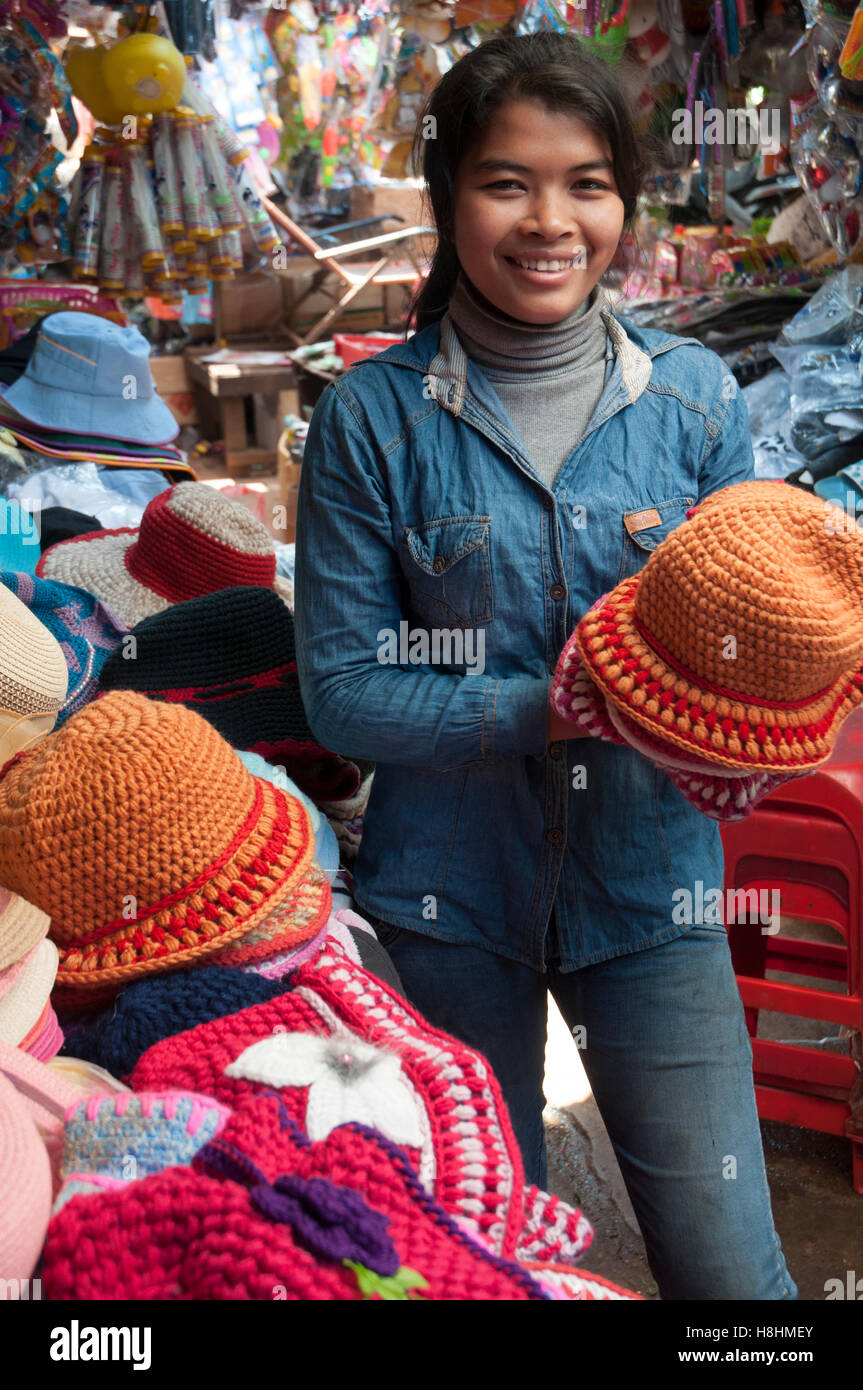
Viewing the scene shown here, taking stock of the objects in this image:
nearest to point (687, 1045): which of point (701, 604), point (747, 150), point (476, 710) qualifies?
point (476, 710)

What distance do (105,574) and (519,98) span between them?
892 mm

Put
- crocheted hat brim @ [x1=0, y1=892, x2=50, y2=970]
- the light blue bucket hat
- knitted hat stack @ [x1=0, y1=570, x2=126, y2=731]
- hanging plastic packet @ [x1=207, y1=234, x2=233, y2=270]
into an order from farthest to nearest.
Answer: hanging plastic packet @ [x1=207, y1=234, x2=233, y2=270]
the light blue bucket hat
knitted hat stack @ [x1=0, y1=570, x2=126, y2=731]
crocheted hat brim @ [x1=0, y1=892, x2=50, y2=970]

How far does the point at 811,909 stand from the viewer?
1938 mm

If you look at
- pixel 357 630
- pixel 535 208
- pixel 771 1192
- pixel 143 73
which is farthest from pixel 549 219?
pixel 143 73

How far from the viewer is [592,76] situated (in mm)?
1158

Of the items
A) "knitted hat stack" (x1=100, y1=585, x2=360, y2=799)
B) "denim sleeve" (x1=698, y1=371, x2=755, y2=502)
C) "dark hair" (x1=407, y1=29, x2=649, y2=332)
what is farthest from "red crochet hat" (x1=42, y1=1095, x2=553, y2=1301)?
"dark hair" (x1=407, y1=29, x2=649, y2=332)

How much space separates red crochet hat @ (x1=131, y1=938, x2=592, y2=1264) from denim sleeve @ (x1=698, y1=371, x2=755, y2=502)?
0.67 m

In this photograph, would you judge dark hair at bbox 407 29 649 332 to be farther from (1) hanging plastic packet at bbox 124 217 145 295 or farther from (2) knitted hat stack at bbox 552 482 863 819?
(1) hanging plastic packet at bbox 124 217 145 295

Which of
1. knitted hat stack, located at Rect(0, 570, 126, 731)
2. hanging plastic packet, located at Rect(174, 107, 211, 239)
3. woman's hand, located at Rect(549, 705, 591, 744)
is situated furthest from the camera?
hanging plastic packet, located at Rect(174, 107, 211, 239)

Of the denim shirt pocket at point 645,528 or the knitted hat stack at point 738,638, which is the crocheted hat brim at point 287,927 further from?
the denim shirt pocket at point 645,528

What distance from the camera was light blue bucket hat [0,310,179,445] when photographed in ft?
8.24

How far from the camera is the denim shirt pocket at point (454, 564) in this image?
117cm

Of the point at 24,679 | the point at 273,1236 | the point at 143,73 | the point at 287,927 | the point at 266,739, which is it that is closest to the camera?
the point at 273,1236

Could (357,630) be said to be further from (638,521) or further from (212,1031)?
(212,1031)
